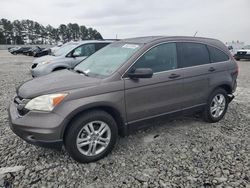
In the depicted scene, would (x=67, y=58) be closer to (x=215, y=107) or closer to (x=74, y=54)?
(x=74, y=54)

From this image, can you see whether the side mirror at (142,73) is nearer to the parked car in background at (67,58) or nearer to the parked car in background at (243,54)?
the parked car in background at (67,58)

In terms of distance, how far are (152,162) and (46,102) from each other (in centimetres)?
166

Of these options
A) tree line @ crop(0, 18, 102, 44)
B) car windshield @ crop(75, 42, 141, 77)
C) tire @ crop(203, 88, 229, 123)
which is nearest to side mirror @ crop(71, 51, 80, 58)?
car windshield @ crop(75, 42, 141, 77)

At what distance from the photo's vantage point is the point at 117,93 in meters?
3.08

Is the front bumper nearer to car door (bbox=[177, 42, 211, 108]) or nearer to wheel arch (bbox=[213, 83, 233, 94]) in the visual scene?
car door (bbox=[177, 42, 211, 108])

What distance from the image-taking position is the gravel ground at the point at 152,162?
271 centimetres

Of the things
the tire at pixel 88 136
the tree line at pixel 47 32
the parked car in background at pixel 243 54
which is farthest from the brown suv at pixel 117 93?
the tree line at pixel 47 32

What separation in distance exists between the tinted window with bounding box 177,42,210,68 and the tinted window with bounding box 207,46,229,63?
0.13m

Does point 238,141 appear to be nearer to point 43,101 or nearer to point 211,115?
point 211,115

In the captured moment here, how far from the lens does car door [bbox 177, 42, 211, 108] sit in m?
3.86

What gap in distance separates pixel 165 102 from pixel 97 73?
120 cm

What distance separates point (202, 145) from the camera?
11.7 ft

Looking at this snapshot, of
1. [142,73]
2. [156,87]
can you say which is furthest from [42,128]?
[156,87]

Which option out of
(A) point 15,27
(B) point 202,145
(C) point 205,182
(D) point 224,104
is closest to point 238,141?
(B) point 202,145
